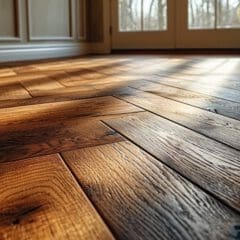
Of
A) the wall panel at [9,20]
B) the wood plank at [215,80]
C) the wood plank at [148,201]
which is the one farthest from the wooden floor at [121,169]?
the wall panel at [9,20]

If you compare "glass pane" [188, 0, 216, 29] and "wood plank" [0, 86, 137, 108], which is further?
"glass pane" [188, 0, 216, 29]

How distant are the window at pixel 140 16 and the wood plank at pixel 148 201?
2396 millimetres

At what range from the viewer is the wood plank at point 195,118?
494 millimetres

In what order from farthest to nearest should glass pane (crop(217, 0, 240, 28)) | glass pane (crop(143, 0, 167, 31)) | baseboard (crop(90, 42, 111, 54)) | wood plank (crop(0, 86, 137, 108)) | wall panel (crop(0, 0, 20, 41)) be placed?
baseboard (crop(90, 42, 111, 54)), glass pane (crop(143, 0, 167, 31)), glass pane (crop(217, 0, 240, 28)), wall panel (crop(0, 0, 20, 41)), wood plank (crop(0, 86, 137, 108))

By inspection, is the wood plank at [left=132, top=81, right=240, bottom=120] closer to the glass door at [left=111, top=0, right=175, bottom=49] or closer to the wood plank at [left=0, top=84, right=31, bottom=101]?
the wood plank at [left=0, top=84, right=31, bottom=101]

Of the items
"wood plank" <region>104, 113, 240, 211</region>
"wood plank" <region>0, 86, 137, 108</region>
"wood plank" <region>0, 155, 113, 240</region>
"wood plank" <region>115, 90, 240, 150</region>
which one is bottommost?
"wood plank" <region>0, 155, 113, 240</region>

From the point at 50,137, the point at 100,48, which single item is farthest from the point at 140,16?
the point at 50,137

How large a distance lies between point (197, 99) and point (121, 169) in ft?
1.46

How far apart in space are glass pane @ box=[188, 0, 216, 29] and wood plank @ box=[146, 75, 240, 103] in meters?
1.58

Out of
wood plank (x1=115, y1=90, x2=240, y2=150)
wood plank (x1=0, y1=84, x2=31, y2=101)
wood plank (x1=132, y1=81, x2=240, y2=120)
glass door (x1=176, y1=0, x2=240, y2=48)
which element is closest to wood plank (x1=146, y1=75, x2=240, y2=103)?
wood plank (x1=132, y1=81, x2=240, y2=120)

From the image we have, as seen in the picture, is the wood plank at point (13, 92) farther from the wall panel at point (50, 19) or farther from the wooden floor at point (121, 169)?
the wall panel at point (50, 19)

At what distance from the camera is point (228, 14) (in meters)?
2.52

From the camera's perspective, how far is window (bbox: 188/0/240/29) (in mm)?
2500

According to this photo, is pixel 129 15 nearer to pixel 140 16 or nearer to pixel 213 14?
pixel 140 16
